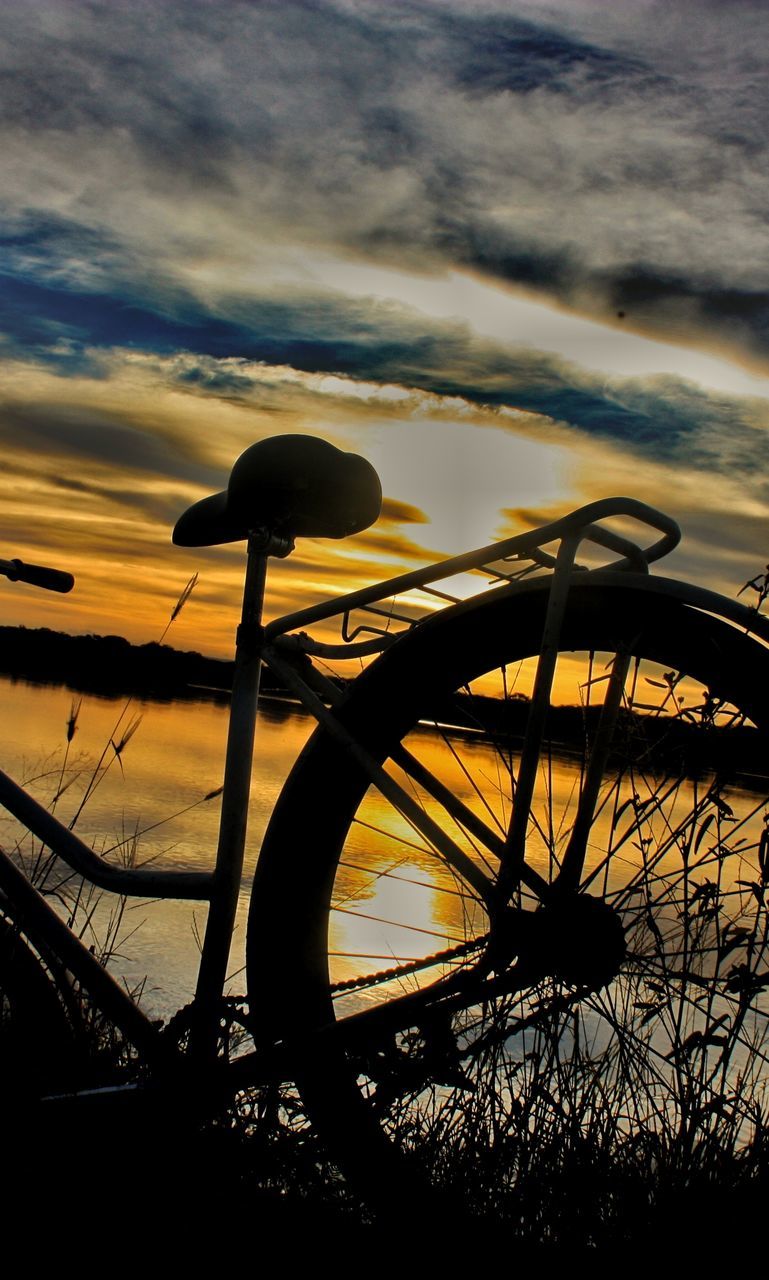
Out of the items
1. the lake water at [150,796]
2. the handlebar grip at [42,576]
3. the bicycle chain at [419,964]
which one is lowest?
the lake water at [150,796]

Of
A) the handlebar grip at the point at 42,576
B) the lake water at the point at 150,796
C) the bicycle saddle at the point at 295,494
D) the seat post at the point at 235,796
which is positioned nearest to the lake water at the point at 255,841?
the lake water at the point at 150,796

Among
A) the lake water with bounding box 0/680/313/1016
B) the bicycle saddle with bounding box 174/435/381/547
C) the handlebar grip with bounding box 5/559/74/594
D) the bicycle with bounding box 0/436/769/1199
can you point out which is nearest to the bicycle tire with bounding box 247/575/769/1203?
the bicycle with bounding box 0/436/769/1199

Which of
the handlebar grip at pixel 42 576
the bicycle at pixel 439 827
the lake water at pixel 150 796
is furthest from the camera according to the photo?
the lake water at pixel 150 796

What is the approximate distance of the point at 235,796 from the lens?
1.79m

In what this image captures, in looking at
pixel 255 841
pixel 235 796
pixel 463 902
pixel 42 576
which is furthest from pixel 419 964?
pixel 255 841

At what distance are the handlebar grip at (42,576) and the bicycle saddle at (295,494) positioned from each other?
0.34 m

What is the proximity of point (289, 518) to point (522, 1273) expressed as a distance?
1367 mm

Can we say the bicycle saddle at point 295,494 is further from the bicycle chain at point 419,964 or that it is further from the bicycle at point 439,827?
the bicycle chain at point 419,964

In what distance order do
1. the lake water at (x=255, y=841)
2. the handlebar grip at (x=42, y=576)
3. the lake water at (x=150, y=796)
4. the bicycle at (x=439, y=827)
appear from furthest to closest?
1. the lake water at (x=150, y=796)
2. the lake water at (x=255, y=841)
3. the handlebar grip at (x=42, y=576)
4. the bicycle at (x=439, y=827)

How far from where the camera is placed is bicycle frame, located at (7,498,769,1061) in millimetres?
1560

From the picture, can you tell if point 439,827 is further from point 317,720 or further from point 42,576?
point 42,576

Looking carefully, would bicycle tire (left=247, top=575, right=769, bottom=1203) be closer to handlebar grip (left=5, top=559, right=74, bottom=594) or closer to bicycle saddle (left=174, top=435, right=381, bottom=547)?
bicycle saddle (left=174, top=435, right=381, bottom=547)

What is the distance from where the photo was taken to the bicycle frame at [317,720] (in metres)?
1.56

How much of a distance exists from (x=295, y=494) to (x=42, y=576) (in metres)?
0.62
